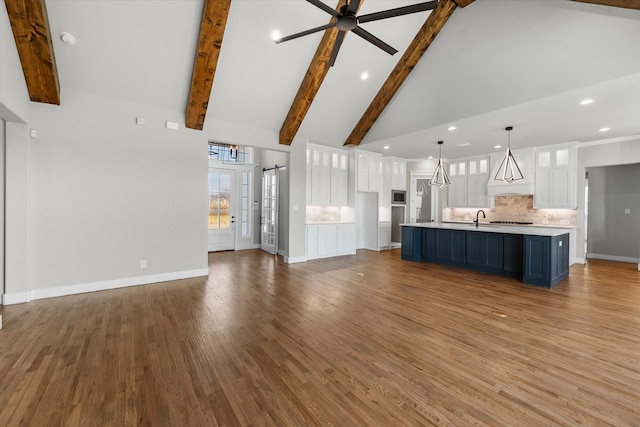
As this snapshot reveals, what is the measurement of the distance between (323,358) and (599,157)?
26.4ft

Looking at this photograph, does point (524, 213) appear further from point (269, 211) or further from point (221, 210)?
point (221, 210)

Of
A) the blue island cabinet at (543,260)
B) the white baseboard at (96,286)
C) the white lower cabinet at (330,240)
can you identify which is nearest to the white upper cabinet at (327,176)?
the white lower cabinet at (330,240)

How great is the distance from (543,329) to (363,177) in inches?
221

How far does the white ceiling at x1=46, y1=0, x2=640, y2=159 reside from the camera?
354cm

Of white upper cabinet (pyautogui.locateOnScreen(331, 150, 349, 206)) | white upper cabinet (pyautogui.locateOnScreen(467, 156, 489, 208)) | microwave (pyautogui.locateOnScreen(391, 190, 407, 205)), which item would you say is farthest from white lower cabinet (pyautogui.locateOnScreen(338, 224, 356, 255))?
white upper cabinet (pyautogui.locateOnScreen(467, 156, 489, 208))

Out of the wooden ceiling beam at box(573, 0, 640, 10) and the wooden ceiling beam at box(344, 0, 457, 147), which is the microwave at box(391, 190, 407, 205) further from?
the wooden ceiling beam at box(573, 0, 640, 10)

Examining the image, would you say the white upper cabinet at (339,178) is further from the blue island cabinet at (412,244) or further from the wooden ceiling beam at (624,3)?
the wooden ceiling beam at (624,3)

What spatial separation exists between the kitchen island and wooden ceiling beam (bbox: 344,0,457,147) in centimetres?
270

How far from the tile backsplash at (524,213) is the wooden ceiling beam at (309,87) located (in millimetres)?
6220

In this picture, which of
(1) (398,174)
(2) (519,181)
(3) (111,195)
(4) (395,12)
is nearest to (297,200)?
(3) (111,195)

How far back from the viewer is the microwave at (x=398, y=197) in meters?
8.84

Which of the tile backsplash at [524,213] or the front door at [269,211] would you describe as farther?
the front door at [269,211]

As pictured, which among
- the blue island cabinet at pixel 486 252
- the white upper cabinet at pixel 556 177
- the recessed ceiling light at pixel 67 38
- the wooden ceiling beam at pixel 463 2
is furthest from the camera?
the white upper cabinet at pixel 556 177

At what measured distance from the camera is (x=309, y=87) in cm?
514
